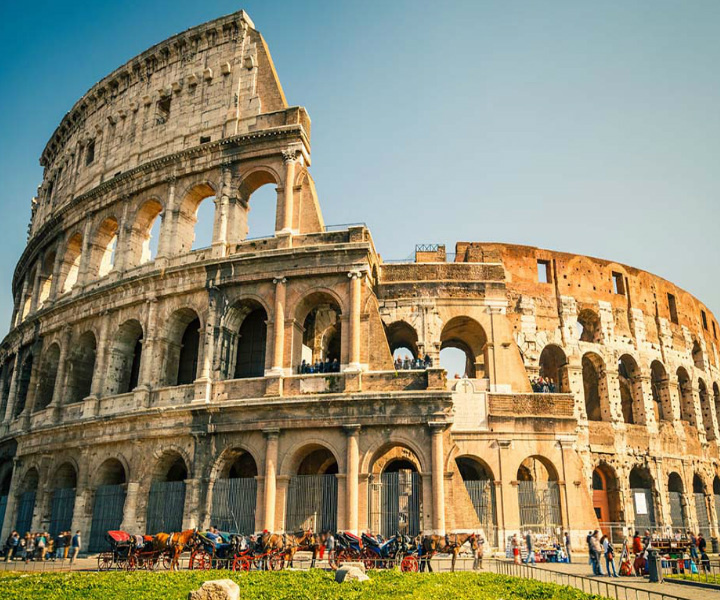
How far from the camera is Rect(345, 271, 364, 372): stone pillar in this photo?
1770cm

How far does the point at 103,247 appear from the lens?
2431 centimetres

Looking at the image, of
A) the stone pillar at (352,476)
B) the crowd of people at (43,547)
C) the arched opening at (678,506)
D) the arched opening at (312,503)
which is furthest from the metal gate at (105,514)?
the arched opening at (678,506)

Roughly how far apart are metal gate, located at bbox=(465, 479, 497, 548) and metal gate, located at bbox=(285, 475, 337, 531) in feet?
15.8

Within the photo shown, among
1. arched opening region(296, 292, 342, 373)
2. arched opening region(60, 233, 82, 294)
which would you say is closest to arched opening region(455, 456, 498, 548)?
arched opening region(296, 292, 342, 373)

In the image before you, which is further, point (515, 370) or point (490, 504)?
point (515, 370)

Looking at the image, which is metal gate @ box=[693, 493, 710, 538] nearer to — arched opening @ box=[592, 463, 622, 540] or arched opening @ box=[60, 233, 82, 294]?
arched opening @ box=[592, 463, 622, 540]

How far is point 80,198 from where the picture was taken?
2475 centimetres

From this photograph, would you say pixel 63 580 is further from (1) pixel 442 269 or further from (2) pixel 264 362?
(1) pixel 442 269

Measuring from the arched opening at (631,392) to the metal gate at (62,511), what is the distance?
2105cm

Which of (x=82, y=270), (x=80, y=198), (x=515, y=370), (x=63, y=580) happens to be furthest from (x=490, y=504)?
(x=80, y=198)

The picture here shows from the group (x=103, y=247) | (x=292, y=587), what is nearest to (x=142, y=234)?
(x=103, y=247)

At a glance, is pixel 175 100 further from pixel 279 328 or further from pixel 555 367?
pixel 555 367

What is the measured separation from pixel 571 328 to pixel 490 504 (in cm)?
834

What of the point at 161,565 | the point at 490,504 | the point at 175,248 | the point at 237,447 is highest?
the point at 175,248
